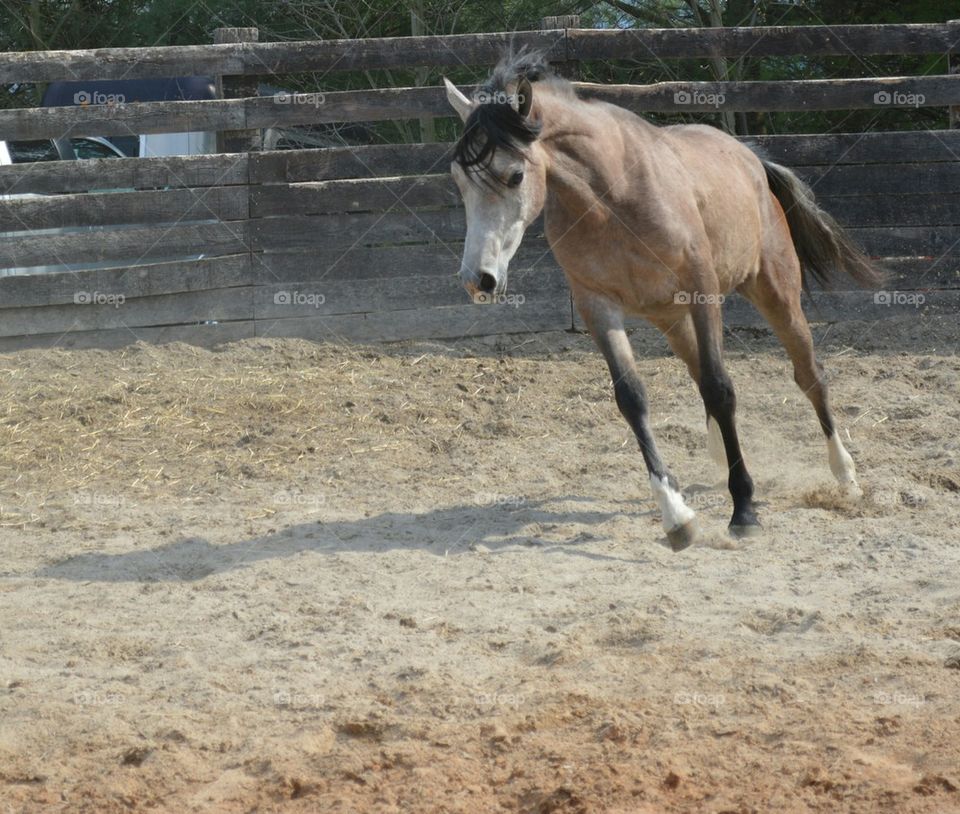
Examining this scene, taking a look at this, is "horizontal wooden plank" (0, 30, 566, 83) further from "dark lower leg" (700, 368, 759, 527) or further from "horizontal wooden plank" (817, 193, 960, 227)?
"dark lower leg" (700, 368, 759, 527)

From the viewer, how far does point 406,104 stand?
9.40m

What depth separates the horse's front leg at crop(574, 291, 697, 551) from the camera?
217 inches

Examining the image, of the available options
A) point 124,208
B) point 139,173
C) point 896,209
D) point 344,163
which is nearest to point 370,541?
point 344,163

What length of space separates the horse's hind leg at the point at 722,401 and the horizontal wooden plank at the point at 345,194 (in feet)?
12.8

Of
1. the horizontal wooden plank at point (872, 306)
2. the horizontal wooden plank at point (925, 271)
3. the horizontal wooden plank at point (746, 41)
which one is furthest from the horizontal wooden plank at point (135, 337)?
the horizontal wooden plank at point (925, 271)

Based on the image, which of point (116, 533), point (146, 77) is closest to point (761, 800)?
point (116, 533)

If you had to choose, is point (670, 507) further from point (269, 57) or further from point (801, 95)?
point (269, 57)

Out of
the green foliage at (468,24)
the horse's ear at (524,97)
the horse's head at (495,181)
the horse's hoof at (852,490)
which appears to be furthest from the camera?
the green foliage at (468,24)

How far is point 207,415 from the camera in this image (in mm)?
7809

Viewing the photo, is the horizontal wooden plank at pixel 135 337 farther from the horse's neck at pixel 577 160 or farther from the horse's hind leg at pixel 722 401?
the horse's hind leg at pixel 722 401

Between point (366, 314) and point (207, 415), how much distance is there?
206 cm

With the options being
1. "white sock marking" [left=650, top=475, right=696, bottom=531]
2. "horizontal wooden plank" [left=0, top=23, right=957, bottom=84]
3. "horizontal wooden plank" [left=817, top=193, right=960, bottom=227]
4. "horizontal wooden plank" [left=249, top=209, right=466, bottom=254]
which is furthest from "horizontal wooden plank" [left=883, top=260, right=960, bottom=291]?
"white sock marking" [left=650, top=475, right=696, bottom=531]

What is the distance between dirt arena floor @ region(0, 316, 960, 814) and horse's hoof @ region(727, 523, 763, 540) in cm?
11

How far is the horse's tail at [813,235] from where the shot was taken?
726cm
